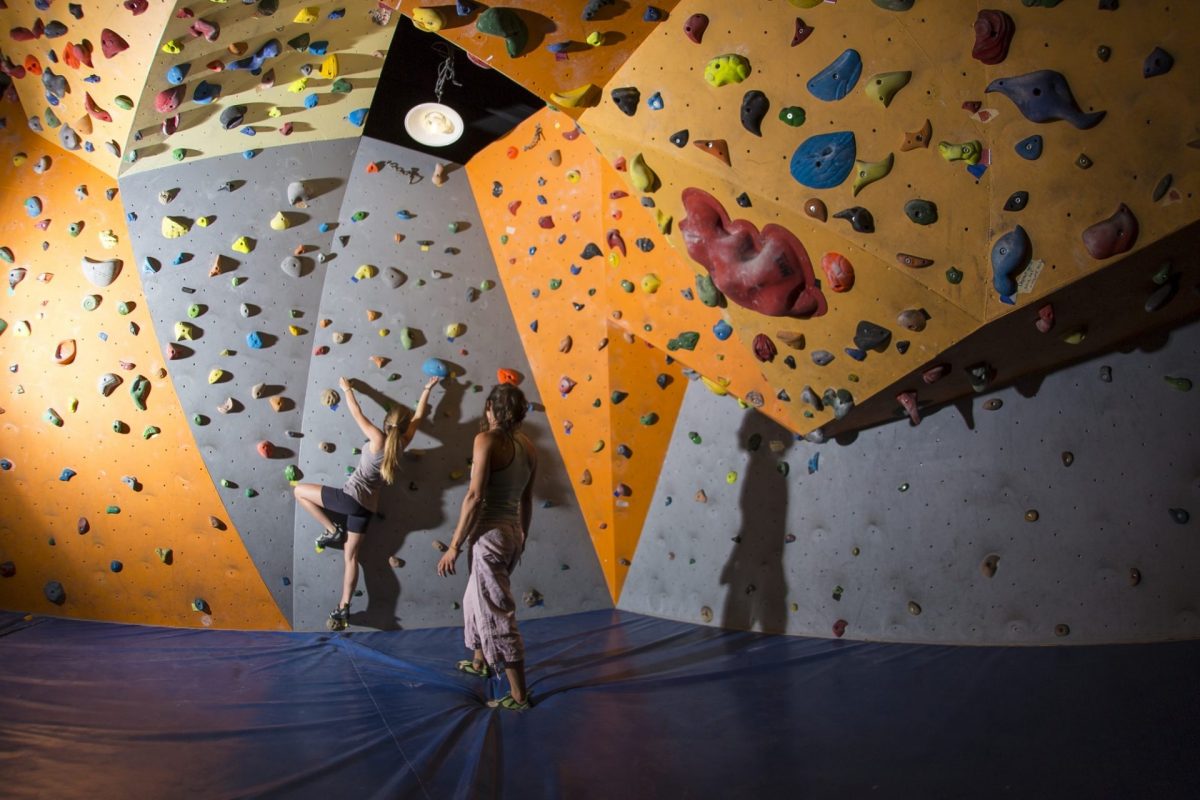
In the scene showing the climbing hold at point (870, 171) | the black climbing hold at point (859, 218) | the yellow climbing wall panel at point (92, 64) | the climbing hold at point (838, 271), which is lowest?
the climbing hold at point (838, 271)

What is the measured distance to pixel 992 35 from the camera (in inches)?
92.4

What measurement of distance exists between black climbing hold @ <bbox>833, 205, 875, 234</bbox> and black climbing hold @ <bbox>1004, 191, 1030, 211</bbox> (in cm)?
43

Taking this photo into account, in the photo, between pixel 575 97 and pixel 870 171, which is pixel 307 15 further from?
pixel 870 171

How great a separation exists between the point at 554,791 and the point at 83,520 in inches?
139

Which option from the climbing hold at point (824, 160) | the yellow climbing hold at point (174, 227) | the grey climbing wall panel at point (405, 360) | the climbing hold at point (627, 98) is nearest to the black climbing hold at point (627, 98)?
the climbing hold at point (627, 98)

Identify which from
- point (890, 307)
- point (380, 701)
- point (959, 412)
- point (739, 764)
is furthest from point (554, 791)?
point (959, 412)

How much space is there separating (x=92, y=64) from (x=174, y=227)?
2.88ft

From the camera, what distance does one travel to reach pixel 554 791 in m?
2.37

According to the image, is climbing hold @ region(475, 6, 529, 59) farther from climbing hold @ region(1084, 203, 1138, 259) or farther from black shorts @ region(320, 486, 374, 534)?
black shorts @ region(320, 486, 374, 534)

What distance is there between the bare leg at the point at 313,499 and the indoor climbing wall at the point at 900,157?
2.54 meters

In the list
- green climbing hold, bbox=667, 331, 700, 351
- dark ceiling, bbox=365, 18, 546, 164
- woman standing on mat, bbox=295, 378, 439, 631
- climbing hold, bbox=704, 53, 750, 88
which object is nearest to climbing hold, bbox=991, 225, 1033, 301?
climbing hold, bbox=704, 53, 750, 88

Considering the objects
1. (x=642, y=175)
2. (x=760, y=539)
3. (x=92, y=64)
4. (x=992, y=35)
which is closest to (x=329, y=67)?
(x=92, y=64)

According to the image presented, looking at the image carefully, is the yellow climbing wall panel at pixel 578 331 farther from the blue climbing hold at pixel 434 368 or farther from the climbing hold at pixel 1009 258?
the climbing hold at pixel 1009 258

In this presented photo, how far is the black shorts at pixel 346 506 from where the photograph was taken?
4.54 meters
